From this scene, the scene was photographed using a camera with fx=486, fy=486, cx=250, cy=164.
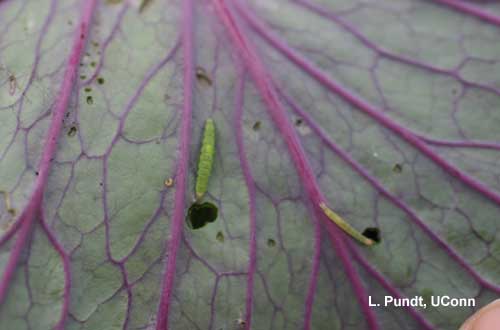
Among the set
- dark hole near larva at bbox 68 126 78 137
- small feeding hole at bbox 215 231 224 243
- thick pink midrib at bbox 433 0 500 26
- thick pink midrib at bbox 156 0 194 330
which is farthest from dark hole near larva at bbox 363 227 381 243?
dark hole near larva at bbox 68 126 78 137

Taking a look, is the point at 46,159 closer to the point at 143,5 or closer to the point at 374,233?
the point at 143,5

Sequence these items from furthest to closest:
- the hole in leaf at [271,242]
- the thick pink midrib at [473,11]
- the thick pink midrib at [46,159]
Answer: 1. the thick pink midrib at [473,11]
2. the hole in leaf at [271,242]
3. the thick pink midrib at [46,159]

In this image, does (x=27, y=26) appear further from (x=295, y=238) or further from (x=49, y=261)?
(x=295, y=238)

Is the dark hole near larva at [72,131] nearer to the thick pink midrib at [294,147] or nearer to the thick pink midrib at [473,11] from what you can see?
the thick pink midrib at [294,147]

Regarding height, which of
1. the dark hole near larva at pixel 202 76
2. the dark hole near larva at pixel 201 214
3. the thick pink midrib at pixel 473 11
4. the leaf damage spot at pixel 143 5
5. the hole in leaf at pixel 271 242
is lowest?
the hole in leaf at pixel 271 242

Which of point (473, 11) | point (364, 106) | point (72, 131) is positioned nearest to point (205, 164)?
point (72, 131)

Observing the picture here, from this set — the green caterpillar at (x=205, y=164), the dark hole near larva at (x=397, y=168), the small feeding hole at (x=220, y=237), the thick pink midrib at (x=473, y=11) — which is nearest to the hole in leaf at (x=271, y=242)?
the small feeding hole at (x=220, y=237)

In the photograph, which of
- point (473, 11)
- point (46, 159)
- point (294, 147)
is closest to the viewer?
point (46, 159)
